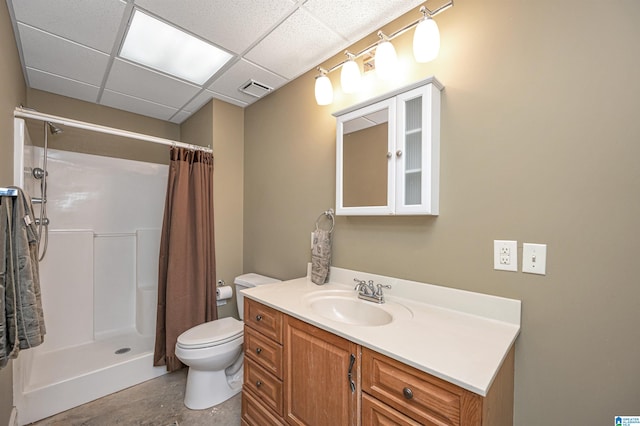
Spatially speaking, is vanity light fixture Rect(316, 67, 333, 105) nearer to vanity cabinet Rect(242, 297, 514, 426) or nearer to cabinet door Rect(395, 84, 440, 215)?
cabinet door Rect(395, 84, 440, 215)

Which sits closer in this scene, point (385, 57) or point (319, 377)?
point (319, 377)

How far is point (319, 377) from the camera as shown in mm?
1105

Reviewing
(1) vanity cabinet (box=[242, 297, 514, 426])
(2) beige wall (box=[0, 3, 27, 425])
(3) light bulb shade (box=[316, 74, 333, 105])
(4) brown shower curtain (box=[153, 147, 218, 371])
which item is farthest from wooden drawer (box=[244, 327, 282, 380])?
(3) light bulb shade (box=[316, 74, 333, 105])

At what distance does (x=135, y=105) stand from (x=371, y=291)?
2788 millimetres

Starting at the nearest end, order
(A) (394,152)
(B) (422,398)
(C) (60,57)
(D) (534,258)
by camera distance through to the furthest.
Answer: (B) (422,398) → (D) (534,258) → (A) (394,152) → (C) (60,57)

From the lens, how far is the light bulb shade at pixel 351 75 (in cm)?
153

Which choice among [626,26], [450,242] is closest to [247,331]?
[450,242]

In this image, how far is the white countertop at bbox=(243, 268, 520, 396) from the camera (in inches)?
30.7

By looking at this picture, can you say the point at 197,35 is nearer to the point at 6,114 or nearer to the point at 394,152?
the point at 6,114

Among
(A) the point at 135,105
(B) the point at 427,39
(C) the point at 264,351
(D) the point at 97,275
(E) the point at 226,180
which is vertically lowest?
(C) the point at 264,351

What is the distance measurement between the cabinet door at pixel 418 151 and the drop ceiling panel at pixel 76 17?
1.58 m

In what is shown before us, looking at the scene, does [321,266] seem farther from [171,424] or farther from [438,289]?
[171,424]

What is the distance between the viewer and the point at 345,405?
100 cm

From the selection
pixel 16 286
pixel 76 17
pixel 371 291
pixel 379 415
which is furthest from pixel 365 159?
pixel 76 17
